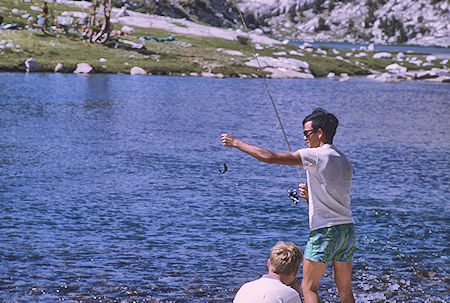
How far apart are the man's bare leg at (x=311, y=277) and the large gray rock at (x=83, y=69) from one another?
58.2 meters

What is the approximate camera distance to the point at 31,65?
61.6 metres

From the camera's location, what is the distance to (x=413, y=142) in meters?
31.0

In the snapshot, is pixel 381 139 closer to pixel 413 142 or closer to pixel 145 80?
pixel 413 142

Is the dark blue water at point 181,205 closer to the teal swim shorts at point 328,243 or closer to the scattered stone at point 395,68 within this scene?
the teal swim shorts at point 328,243

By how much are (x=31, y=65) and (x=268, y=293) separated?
193 ft

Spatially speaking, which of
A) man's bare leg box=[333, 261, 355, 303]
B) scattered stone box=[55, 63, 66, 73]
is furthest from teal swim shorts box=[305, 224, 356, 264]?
scattered stone box=[55, 63, 66, 73]

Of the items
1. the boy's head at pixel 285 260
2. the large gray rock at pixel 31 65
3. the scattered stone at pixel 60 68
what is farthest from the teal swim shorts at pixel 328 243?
the scattered stone at pixel 60 68

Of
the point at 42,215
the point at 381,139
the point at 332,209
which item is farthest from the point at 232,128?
the point at 332,209

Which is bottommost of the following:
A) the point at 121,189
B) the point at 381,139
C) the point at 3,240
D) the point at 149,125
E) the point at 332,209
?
the point at 149,125

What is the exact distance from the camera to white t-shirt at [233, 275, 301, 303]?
648 cm

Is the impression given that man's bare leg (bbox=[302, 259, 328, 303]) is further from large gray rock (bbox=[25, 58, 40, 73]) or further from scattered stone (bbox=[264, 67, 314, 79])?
scattered stone (bbox=[264, 67, 314, 79])

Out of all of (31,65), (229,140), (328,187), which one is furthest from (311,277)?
(31,65)

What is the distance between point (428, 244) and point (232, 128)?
19888mm

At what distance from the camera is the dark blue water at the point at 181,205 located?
38.8 ft
